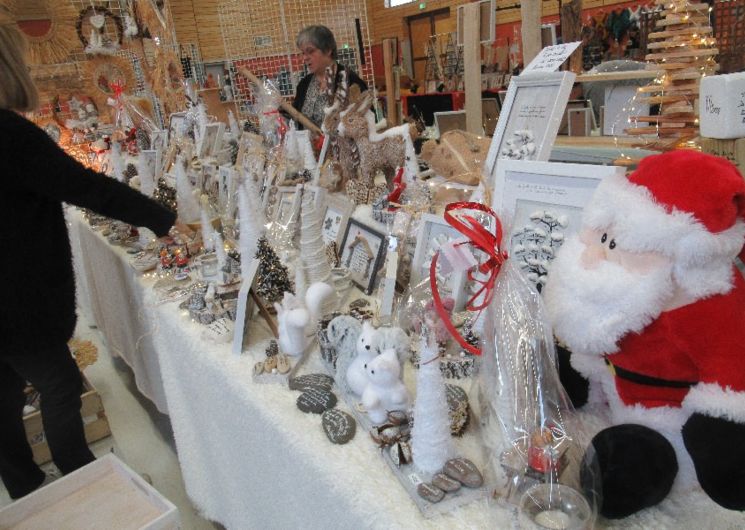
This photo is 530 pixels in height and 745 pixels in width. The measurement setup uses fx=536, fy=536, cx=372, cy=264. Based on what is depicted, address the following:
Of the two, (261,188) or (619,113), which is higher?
(619,113)

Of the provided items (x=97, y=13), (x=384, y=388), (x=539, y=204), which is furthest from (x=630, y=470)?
(x=97, y=13)

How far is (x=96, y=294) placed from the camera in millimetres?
2695

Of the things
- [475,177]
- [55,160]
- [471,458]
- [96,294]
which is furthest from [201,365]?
[96,294]

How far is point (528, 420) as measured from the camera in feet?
2.34

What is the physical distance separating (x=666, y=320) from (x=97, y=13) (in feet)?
15.0

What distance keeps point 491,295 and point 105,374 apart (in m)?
2.53

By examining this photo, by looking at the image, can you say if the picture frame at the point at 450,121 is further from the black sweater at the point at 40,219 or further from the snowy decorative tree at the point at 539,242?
the snowy decorative tree at the point at 539,242

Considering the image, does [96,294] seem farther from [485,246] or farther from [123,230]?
[485,246]

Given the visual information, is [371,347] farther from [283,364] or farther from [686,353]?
[686,353]

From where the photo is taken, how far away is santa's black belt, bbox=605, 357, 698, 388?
2.17ft

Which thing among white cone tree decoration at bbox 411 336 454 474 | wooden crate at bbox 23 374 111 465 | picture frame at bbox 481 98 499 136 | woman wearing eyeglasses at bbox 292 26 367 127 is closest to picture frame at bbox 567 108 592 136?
picture frame at bbox 481 98 499 136

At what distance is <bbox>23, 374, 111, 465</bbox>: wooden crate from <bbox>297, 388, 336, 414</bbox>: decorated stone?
1521mm

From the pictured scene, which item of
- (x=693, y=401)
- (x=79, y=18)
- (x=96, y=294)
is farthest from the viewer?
(x=79, y=18)

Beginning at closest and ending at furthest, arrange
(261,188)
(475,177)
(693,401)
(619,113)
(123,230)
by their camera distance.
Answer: (693,401) → (475,177) → (619,113) → (261,188) → (123,230)
